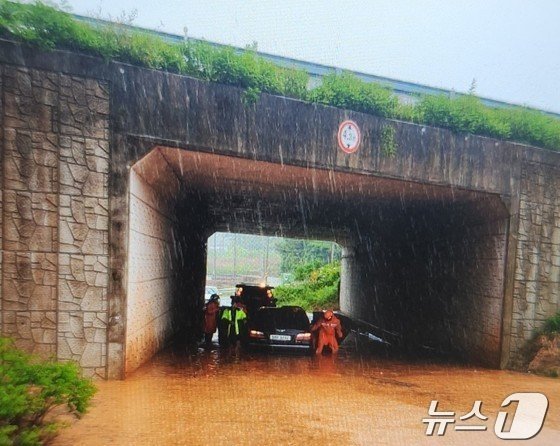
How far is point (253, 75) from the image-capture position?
7.73 m

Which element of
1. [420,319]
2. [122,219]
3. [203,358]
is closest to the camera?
[122,219]

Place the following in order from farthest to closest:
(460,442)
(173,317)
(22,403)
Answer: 1. (173,317)
2. (460,442)
3. (22,403)

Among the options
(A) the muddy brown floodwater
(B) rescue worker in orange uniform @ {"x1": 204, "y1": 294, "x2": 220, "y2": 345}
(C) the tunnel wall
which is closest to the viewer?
(A) the muddy brown floodwater

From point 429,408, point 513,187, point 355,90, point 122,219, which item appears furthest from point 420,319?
point 122,219

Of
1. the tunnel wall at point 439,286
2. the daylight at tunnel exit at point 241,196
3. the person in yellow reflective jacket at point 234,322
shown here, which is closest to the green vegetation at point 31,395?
the daylight at tunnel exit at point 241,196

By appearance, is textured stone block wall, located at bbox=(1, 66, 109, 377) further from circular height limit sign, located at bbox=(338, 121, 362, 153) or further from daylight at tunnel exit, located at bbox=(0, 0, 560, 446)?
circular height limit sign, located at bbox=(338, 121, 362, 153)

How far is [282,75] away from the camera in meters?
8.05

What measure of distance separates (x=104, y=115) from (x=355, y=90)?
4.94 meters

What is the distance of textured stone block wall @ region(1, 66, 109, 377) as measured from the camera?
254 inches

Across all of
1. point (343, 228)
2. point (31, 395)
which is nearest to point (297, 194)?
point (343, 228)

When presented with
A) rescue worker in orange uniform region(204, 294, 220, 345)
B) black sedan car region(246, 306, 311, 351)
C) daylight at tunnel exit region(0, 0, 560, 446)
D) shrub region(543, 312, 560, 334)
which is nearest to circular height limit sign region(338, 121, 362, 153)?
daylight at tunnel exit region(0, 0, 560, 446)

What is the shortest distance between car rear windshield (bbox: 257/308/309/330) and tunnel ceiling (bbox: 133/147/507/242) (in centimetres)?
342

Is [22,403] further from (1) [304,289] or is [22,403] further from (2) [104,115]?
(1) [304,289]

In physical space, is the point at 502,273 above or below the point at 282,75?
below
